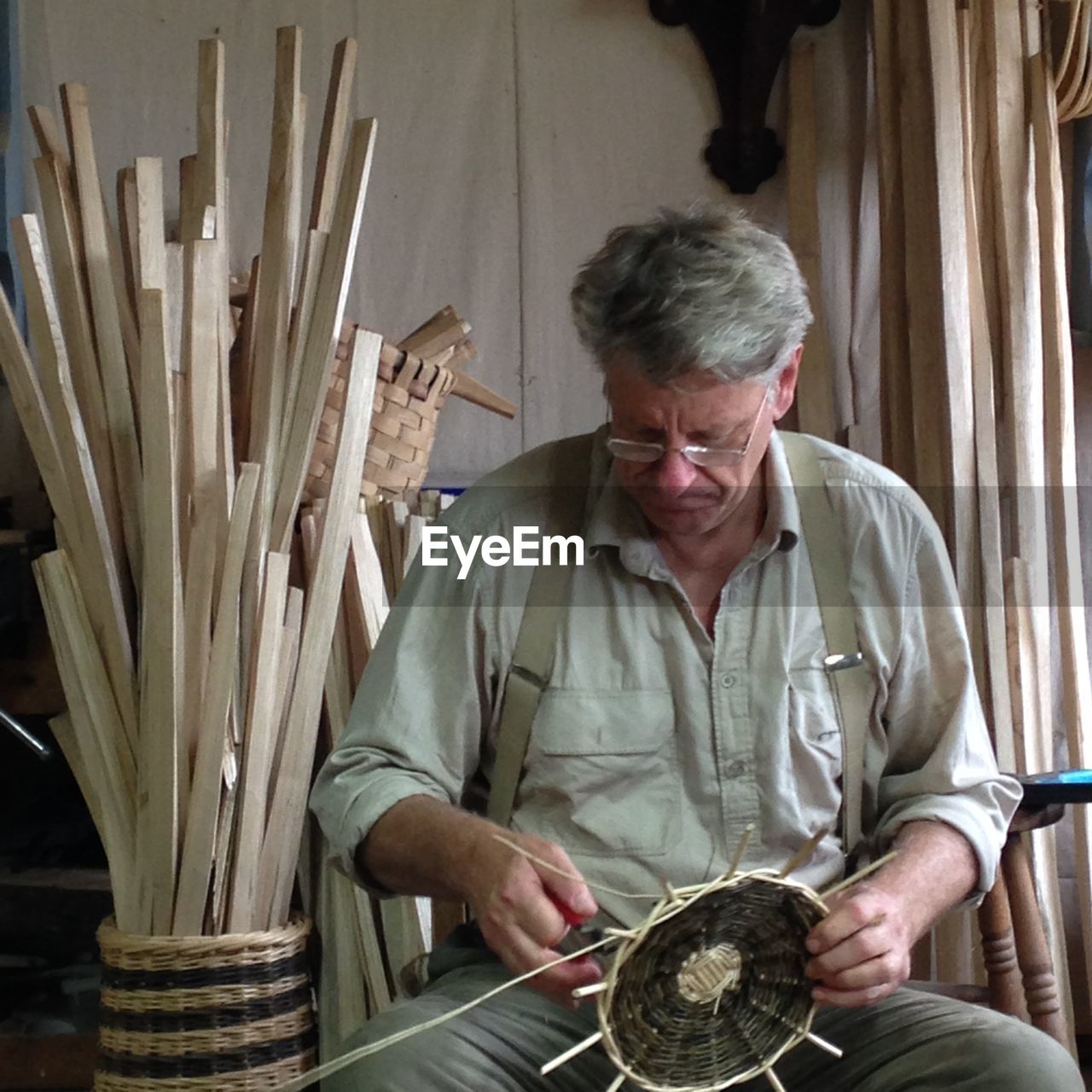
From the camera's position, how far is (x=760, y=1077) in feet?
4.62

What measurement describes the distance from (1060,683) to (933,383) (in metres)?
0.54

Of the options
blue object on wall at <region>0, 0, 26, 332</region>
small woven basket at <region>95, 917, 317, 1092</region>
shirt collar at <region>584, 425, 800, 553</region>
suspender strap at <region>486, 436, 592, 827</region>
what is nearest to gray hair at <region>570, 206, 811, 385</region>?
shirt collar at <region>584, 425, 800, 553</region>

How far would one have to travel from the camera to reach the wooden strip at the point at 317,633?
1.92 metres

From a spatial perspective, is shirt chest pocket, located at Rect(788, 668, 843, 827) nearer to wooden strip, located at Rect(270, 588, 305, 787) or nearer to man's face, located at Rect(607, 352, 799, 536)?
man's face, located at Rect(607, 352, 799, 536)

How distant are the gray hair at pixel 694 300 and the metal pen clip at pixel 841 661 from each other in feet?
1.01

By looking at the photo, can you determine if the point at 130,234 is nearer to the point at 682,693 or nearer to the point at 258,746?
the point at 258,746

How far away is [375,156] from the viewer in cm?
253

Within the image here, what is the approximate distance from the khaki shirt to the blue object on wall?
1243mm

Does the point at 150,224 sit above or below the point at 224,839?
above

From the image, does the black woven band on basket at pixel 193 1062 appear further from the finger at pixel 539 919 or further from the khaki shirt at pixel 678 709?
the finger at pixel 539 919

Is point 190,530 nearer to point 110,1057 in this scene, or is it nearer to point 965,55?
point 110,1057

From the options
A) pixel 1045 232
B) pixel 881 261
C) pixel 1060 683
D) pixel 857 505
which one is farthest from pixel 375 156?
pixel 1060 683

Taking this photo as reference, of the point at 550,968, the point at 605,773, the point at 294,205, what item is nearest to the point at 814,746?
the point at 605,773

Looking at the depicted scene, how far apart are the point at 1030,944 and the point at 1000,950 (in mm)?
54
